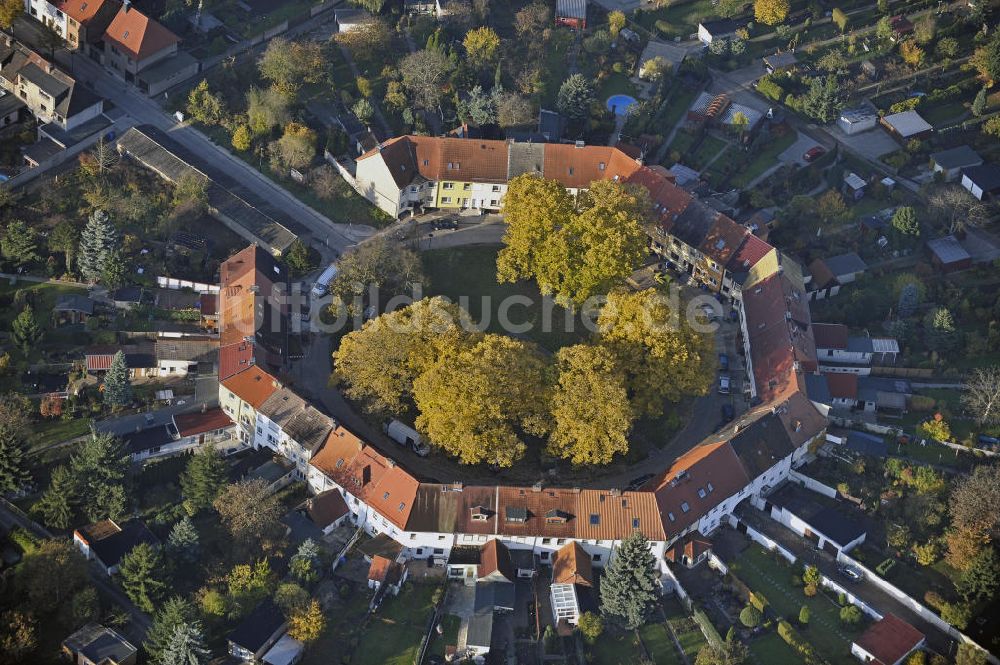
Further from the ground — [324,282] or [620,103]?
[620,103]

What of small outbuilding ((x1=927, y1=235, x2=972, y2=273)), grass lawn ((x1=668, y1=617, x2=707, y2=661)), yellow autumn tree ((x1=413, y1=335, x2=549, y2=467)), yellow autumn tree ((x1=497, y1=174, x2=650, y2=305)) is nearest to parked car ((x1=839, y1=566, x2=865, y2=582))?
grass lawn ((x1=668, y1=617, x2=707, y2=661))

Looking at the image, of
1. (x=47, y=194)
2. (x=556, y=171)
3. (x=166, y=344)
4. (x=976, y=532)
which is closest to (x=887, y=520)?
(x=976, y=532)

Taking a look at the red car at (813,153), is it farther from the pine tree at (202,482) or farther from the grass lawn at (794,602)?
the pine tree at (202,482)

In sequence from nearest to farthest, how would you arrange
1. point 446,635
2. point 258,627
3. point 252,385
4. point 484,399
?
1. point 258,627
2. point 446,635
3. point 484,399
4. point 252,385

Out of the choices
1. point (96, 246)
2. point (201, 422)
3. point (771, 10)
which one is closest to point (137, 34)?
point (96, 246)

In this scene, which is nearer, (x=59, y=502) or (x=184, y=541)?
(x=184, y=541)

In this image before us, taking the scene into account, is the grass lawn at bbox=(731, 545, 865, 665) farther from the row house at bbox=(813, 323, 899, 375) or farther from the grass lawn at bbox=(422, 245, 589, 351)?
the grass lawn at bbox=(422, 245, 589, 351)

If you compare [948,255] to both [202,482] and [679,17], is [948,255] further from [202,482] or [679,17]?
[202,482]
